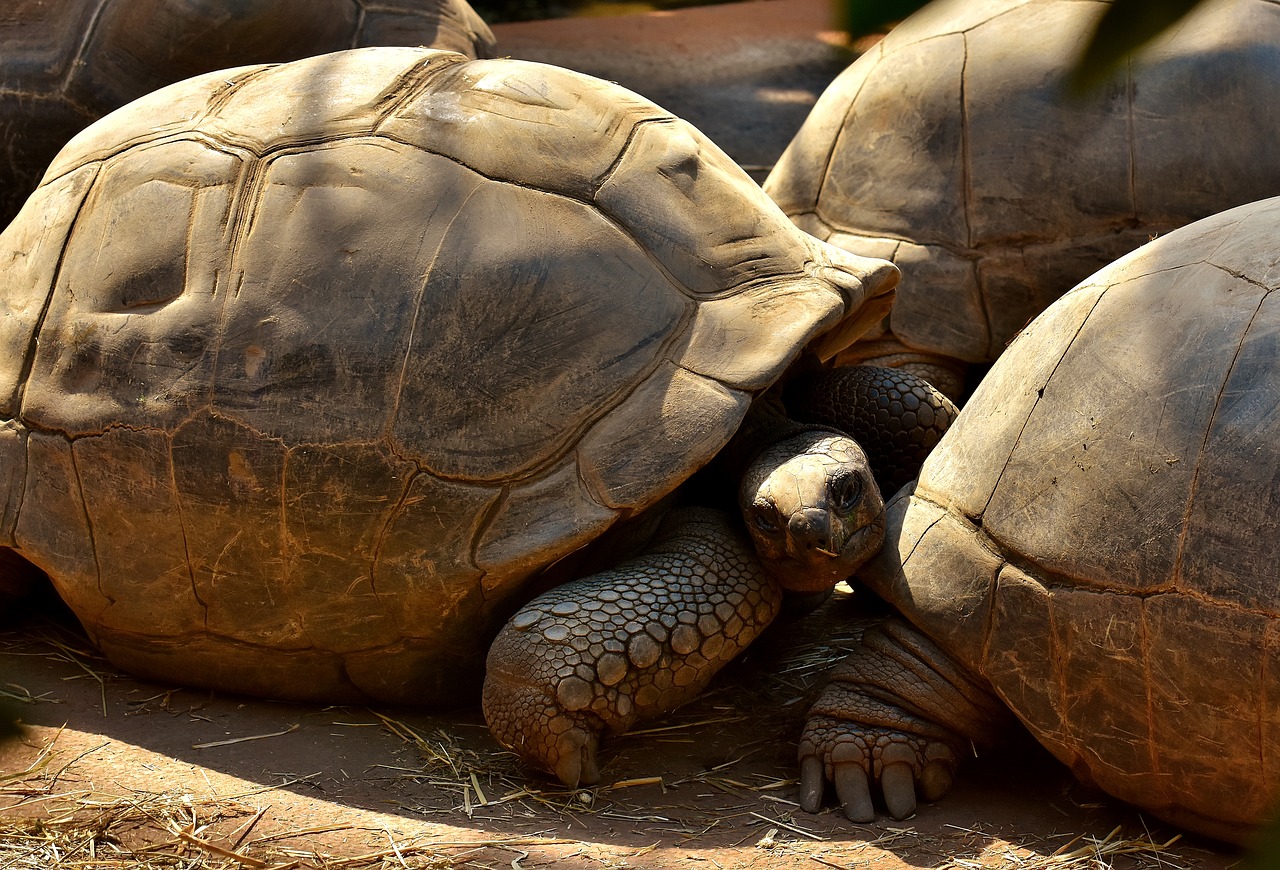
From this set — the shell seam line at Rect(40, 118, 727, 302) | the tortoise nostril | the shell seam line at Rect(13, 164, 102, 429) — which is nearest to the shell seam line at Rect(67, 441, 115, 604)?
the shell seam line at Rect(13, 164, 102, 429)

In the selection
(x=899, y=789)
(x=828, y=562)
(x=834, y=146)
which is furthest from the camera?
(x=834, y=146)

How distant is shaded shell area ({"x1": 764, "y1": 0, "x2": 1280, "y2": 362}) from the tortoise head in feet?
5.24

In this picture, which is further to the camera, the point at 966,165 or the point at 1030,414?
the point at 966,165

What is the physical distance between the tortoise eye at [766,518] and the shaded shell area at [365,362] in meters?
0.21

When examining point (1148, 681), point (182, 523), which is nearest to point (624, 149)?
point (182, 523)

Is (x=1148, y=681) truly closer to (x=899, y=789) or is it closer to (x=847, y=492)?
(x=899, y=789)

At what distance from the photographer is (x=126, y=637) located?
133 inches

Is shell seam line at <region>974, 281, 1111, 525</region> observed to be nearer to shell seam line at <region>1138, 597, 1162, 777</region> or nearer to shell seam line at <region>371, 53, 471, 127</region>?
shell seam line at <region>1138, 597, 1162, 777</region>

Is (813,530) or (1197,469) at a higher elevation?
(1197,469)

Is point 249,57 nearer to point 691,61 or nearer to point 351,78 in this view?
point 351,78

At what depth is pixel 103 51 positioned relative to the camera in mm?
4992

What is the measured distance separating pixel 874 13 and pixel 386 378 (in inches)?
105

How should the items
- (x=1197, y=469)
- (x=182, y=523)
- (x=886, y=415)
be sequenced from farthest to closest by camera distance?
(x=886, y=415), (x=182, y=523), (x=1197, y=469)

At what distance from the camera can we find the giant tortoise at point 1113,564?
2.43 meters
